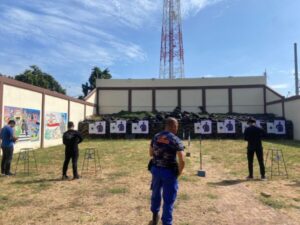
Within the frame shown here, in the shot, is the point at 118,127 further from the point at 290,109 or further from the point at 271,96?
the point at 271,96

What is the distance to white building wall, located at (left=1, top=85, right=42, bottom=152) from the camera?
47.8 feet

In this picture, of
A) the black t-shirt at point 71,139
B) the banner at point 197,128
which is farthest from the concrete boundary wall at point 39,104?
the banner at point 197,128

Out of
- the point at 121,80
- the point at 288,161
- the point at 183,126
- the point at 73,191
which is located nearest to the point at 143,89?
the point at 121,80

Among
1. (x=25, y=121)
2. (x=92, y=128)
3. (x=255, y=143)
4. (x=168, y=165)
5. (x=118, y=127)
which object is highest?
(x=25, y=121)

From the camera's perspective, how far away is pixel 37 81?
49.8m

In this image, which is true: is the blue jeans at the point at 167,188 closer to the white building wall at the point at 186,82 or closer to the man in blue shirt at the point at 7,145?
the man in blue shirt at the point at 7,145

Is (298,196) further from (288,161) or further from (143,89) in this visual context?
(143,89)

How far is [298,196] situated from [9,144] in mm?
8687

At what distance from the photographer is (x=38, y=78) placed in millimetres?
50344

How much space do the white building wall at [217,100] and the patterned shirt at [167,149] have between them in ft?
94.9

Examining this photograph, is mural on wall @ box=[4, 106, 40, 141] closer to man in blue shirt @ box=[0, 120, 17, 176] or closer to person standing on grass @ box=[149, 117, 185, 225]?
man in blue shirt @ box=[0, 120, 17, 176]

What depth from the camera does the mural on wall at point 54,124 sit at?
1922 cm

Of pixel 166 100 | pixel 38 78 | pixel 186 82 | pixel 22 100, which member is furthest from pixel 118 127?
pixel 38 78

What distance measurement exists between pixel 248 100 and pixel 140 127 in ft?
44.9
